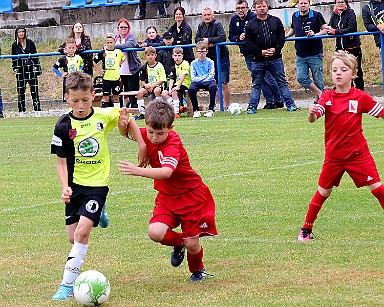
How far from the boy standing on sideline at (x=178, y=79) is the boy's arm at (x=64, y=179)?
12.6 meters

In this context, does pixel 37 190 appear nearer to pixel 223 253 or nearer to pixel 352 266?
pixel 223 253

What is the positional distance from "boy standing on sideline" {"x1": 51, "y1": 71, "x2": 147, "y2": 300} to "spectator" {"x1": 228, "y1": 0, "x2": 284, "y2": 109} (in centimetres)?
1282

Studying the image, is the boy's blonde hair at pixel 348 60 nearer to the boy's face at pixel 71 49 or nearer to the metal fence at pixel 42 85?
the boy's face at pixel 71 49

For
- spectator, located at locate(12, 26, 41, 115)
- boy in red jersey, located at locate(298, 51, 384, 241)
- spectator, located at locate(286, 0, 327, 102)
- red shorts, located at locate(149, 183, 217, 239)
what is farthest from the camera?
spectator, located at locate(12, 26, 41, 115)

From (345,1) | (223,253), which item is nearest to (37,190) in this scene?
(223,253)

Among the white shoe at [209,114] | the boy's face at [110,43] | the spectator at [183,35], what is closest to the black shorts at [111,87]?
the boy's face at [110,43]

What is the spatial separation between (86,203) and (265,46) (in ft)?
41.3

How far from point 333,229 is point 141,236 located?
173cm

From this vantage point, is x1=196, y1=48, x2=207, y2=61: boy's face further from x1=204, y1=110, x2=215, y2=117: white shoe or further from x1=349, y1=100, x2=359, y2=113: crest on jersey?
x1=349, y1=100, x2=359, y2=113: crest on jersey

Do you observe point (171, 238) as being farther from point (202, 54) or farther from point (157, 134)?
point (202, 54)

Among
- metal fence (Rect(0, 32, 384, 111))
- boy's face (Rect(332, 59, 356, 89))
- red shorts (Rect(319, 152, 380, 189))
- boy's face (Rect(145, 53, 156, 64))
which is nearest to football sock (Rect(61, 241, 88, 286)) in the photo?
red shorts (Rect(319, 152, 380, 189))

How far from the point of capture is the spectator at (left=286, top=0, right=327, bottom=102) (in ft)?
62.0

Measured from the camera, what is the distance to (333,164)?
8055 millimetres

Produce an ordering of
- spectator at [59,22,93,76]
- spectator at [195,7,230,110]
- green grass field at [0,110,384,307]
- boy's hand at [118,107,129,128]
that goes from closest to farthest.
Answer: green grass field at [0,110,384,307]
boy's hand at [118,107,129,128]
spectator at [195,7,230,110]
spectator at [59,22,93,76]
